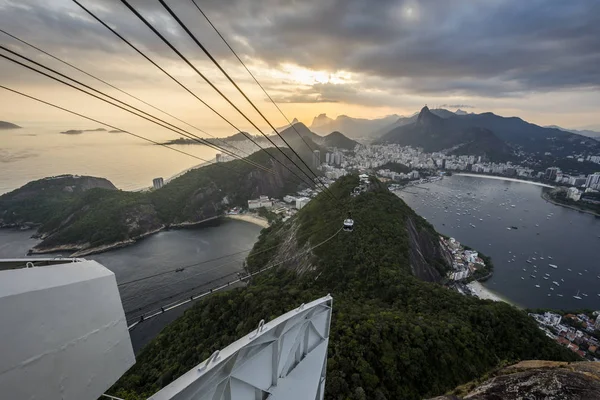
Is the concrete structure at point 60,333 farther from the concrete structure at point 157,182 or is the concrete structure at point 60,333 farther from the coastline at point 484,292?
the concrete structure at point 157,182

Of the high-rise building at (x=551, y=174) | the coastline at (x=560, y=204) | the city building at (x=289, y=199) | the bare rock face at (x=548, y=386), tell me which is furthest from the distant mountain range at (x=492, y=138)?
the bare rock face at (x=548, y=386)

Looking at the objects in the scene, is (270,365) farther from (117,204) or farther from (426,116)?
(426,116)

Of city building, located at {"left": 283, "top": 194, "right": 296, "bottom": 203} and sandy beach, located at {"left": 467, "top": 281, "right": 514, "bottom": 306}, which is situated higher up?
city building, located at {"left": 283, "top": 194, "right": 296, "bottom": 203}

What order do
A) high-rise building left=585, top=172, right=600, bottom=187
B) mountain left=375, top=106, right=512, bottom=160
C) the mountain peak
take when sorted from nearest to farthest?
high-rise building left=585, top=172, right=600, bottom=187 < mountain left=375, top=106, right=512, bottom=160 < the mountain peak

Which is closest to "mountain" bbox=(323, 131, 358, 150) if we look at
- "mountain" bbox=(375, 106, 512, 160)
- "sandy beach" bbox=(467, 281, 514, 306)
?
"mountain" bbox=(375, 106, 512, 160)

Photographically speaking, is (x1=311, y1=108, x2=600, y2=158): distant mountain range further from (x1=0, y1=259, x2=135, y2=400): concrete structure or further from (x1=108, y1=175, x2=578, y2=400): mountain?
(x1=0, y1=259, x2=135, y2=400): concrete structure

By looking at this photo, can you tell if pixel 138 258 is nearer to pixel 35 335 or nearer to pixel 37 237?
pixel 37 237
